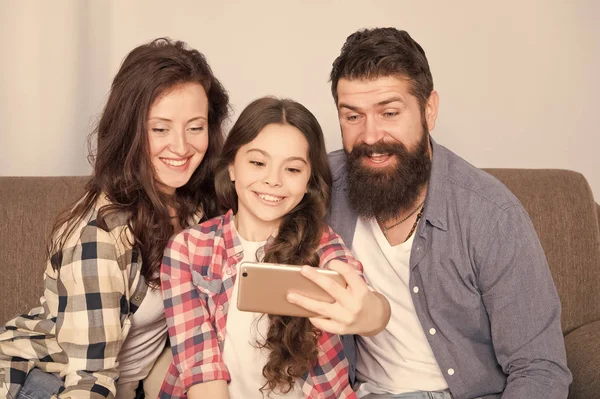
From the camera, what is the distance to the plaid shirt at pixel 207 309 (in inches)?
90.3

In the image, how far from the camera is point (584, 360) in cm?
260

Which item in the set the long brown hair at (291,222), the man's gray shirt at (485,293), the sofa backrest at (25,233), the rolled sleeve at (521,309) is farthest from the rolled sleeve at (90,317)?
the rolled sleeve at (521,309)

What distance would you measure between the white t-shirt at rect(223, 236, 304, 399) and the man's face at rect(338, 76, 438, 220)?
1.90 feet

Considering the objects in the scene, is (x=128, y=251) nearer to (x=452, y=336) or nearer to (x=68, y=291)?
(x=68, y=291)

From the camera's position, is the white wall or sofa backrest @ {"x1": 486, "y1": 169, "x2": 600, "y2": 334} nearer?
sofa backrest @ {"x1": 486, "y1": 169, "x2": 600, "y2": 334}

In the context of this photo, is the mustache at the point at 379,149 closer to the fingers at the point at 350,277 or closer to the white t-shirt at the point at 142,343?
the fingers at the point at 350,277

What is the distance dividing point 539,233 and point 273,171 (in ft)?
4.11

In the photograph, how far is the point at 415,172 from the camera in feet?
8.40

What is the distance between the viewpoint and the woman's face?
2447 mm

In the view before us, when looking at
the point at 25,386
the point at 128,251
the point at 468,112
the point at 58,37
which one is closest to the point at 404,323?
the point at 128,251

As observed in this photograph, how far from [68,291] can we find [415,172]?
3.99 feet

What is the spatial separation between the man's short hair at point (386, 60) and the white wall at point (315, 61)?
109cm

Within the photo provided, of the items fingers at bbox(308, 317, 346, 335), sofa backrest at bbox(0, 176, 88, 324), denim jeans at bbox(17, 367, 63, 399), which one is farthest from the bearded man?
sofa backrest at bbox(0, 176, 88, 324)

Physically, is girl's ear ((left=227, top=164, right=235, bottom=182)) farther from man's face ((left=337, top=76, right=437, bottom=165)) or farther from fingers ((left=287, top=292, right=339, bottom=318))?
fingers ((left=287, top=292, right=339, bottom=318))
